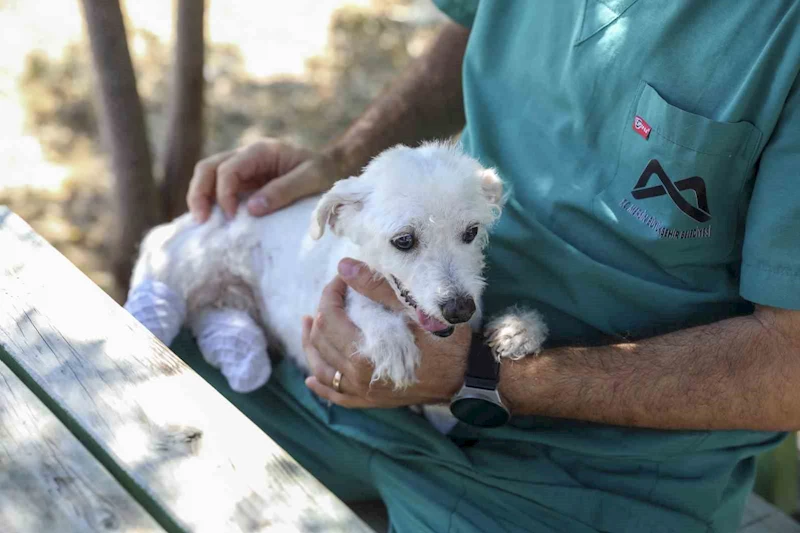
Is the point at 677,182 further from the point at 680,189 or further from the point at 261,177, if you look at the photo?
the point at 261,177

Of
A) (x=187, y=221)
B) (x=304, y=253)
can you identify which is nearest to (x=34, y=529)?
(x=304, y=253)

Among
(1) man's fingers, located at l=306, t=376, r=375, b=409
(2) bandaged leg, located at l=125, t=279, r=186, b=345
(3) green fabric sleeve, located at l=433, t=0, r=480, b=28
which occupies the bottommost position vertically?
(2) bandaged leg, located at l=125, t=279, r=186, b=345

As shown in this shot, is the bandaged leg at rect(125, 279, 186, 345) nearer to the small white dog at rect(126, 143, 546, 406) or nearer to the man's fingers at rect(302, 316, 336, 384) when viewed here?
the small white dog at rect(126, 143, 546, 406)

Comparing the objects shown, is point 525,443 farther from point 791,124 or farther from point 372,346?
point 791,124

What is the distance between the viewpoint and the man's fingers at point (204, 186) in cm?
287

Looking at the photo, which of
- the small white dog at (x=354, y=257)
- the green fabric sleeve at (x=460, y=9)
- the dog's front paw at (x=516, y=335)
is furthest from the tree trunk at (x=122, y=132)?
the dog's front paw at (x=516, y=335)

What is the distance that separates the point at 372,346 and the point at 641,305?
0.77 meters

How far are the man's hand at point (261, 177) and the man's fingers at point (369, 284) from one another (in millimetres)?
601

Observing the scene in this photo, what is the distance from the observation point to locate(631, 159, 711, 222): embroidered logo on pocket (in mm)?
2010

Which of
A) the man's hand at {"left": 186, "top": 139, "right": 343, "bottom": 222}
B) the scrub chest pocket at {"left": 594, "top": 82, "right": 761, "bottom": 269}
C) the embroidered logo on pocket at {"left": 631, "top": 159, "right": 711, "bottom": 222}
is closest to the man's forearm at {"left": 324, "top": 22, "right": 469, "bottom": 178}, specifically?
the man's hand at {"left": 186, "top": 139, "right": 343, "bottom": 222}

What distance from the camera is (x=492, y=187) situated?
215 centimetres

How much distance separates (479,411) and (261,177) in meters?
1.36

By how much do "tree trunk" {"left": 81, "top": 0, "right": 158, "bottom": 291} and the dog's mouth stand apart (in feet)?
6.11

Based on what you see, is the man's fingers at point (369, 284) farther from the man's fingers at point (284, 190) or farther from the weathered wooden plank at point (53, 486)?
the weathered wooden plank at point (53, 486)
